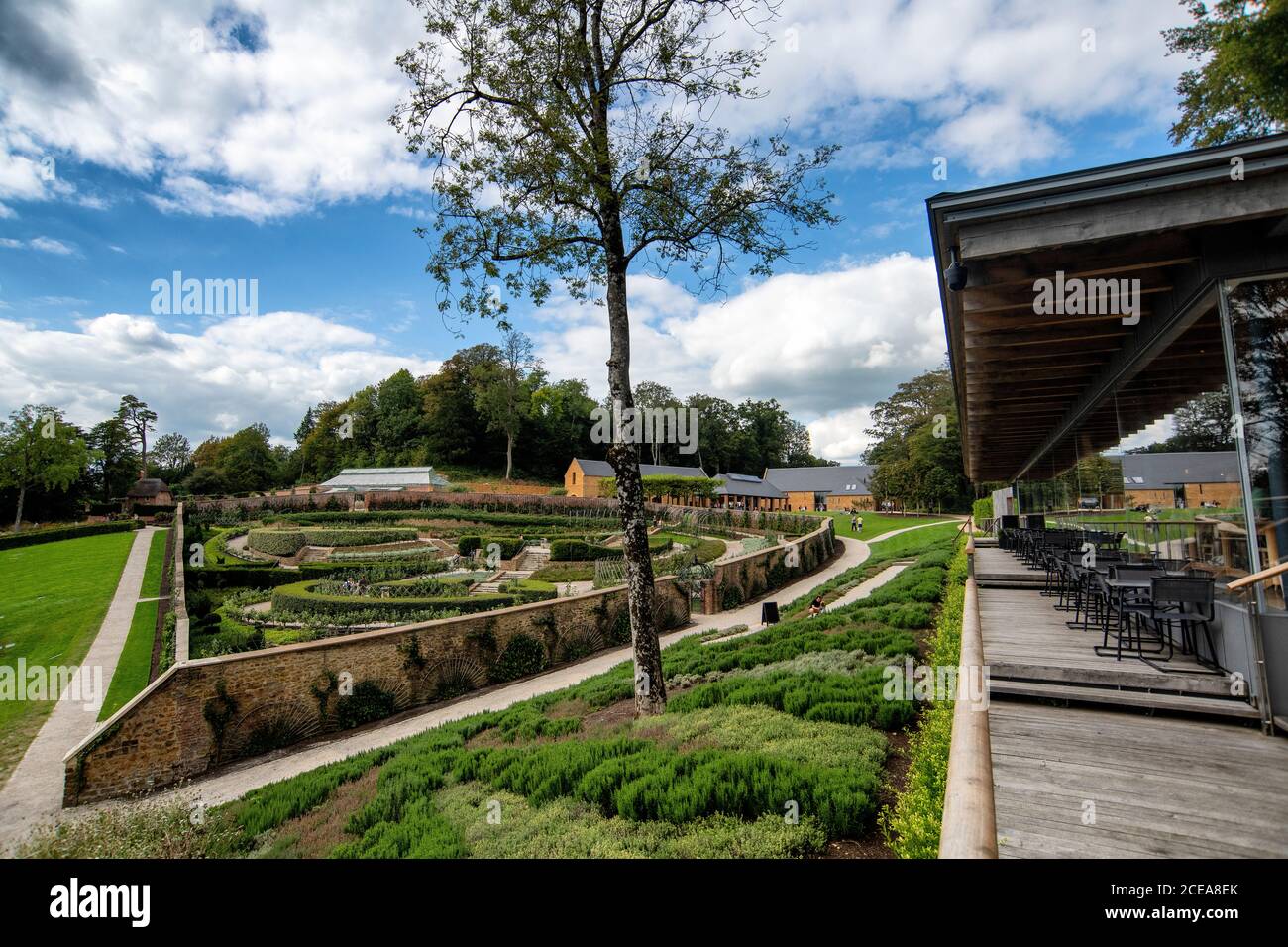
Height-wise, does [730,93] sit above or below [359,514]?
above

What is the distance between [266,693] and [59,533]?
143ft

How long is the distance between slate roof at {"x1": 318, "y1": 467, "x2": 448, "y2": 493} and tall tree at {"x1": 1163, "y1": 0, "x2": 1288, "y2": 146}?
54276 millimetres

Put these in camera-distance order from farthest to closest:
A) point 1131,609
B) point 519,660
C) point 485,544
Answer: point 485,544 < point 519,660 < point 1131,609


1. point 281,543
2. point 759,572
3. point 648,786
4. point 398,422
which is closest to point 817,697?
point 648,786

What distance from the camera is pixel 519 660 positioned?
1378 cm

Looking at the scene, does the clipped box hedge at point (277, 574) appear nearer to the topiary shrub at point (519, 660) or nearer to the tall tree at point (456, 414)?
the topiary shrub at point (519, 660)

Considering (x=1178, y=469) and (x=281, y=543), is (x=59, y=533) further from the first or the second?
(x=1178, y=469)

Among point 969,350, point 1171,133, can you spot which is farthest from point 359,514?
point 1171,133

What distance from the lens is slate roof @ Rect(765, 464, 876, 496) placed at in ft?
246

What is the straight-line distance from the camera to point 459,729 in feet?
28.7

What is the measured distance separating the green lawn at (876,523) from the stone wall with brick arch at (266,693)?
35718 millimetres

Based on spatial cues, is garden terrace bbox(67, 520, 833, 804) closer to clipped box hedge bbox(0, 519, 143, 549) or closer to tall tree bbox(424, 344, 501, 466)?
clipped box hedge bbox(0, 519, 143, 549)
